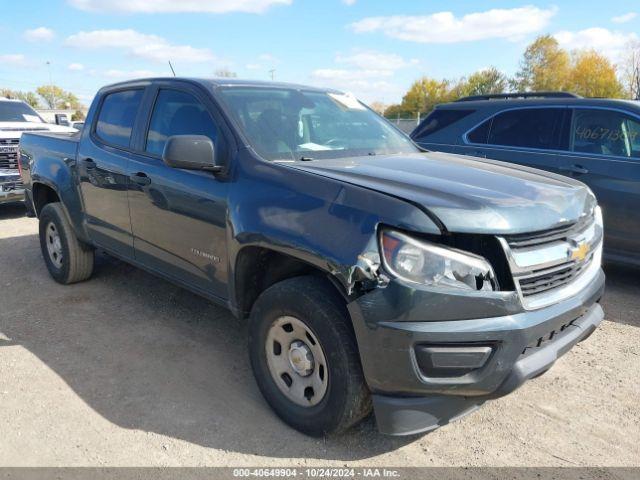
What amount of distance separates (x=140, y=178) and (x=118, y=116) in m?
0.88

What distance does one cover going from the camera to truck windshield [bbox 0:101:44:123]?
9.75 metres

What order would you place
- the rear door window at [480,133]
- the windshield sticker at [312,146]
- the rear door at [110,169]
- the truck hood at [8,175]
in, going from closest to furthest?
the windshield sticker at [312,146] → the rear door at [110,169] → the rear door window at [480,133] → the truck hood at [8,175]

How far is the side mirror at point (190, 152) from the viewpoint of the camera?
2855 millimetres

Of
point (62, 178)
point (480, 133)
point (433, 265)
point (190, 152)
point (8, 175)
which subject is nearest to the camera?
point (433, 265)

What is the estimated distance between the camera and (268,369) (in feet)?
9.22

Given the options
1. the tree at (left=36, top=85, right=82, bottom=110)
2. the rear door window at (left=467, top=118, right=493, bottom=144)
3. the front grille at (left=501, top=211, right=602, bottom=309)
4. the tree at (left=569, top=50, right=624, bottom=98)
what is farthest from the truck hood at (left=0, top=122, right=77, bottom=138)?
the tree at (left=36, top=85, right=82, bottom=110)

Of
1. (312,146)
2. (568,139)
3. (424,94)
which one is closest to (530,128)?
(568,139)

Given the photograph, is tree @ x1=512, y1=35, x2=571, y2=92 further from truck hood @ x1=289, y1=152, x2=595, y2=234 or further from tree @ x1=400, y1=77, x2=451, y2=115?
truck hood @ x1=289, y1=152, x2=595, y2=234

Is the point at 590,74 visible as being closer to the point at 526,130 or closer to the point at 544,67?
the point at 544,67

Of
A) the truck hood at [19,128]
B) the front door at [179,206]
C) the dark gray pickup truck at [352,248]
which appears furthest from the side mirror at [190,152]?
the truck hood at [19,128]

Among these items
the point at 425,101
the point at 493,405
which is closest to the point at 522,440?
A: the point at 493,405

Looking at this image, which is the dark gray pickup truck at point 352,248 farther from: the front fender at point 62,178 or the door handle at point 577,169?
the door handle at point 577,169

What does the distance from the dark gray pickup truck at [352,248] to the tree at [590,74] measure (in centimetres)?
6990

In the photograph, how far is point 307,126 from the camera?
341cm
